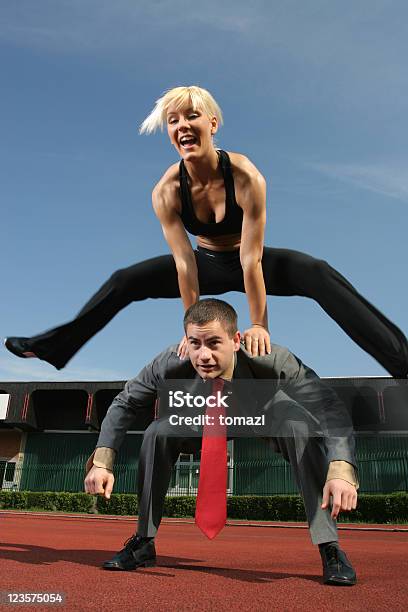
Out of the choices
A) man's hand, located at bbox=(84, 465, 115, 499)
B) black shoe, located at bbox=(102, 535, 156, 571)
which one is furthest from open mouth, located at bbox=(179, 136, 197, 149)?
black shoe, located at bbox=(102, 535, 156, 571)

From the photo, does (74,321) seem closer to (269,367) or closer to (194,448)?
(194,448)

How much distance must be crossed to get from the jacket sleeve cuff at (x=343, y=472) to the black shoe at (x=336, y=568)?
0.44m

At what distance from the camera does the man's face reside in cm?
298

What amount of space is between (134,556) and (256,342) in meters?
1.52

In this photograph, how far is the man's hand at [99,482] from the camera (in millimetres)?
2867

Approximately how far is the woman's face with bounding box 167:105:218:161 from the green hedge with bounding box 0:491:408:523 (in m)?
12.7

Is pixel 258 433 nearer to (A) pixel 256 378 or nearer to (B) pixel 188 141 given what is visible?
(A) pixel 256 378

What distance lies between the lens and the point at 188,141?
4.24m

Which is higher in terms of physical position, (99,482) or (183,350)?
(183,350)

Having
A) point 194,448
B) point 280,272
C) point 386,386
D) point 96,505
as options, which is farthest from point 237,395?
point 96,505

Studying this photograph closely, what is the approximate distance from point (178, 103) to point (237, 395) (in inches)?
97.1

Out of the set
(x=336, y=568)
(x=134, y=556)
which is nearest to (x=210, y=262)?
(x=134, y=556)

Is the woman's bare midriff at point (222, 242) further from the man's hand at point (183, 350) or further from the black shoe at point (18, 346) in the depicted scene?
the black shoe at point (18, 346)

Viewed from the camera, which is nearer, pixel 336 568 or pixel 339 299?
pixel 336 568
